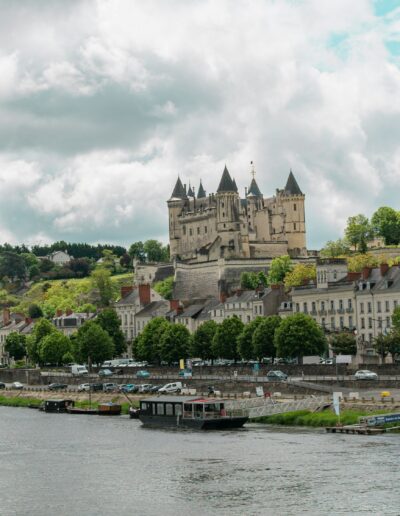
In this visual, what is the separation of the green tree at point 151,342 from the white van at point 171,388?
80.3ft

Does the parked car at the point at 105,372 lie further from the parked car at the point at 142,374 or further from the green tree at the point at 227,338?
the green tree at the point at 227,338

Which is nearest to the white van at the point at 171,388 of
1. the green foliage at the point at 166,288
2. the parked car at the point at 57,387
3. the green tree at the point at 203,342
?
the parked car at the point at 57,387

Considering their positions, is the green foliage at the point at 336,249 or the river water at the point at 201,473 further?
the green foliage at the point at 336,249

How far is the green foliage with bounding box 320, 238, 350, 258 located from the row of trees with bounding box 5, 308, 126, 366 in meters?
53.3

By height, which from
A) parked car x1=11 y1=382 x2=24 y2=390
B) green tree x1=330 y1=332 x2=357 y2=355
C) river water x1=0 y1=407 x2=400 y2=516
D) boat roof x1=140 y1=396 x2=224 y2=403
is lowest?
river water x1=0 y1=407 x2=400 y2=516

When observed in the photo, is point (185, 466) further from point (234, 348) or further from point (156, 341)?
point (156, 341)

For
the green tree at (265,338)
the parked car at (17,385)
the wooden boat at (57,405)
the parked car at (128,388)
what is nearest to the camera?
the wooden boat at (57,405)

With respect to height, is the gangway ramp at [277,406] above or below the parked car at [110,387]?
below

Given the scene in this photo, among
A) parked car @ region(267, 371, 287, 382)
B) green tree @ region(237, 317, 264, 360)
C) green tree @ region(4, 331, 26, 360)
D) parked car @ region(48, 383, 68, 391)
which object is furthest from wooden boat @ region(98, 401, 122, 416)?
green tree @ region(4, 331, 26, 360)

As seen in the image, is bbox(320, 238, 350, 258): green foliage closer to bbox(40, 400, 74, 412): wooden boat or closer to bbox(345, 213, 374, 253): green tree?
bbox(345, 213, 374, 253): green tree

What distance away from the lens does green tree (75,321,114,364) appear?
399ft

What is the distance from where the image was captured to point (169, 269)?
642 feet

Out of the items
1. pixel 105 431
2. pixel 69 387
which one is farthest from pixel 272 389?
pixel 69 387

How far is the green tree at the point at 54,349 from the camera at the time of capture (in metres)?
128
